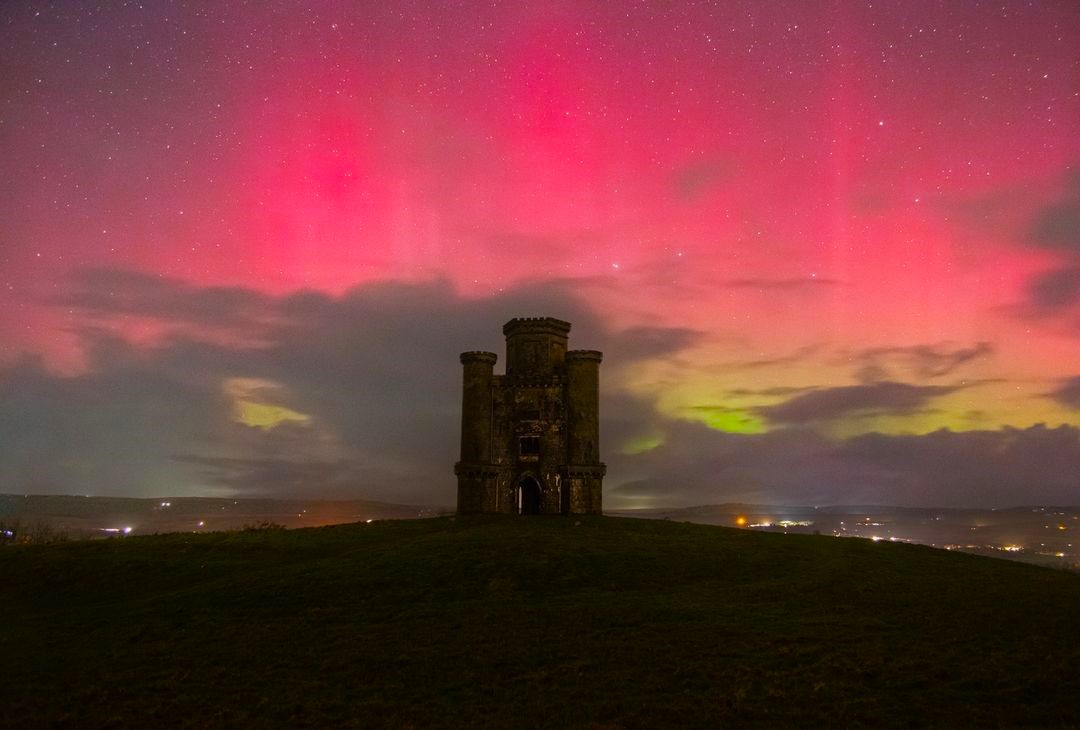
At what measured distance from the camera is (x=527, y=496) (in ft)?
156

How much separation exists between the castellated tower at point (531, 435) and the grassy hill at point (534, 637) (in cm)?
1431

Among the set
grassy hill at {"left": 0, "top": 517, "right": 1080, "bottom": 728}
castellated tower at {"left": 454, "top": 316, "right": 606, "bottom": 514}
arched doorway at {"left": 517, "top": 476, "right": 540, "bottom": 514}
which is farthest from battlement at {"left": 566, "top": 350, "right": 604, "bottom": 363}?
grassy hill at {"left": 0, "top": 517, "right": 1080, "bottom": 728}

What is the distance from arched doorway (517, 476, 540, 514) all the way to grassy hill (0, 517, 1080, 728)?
49.7 ft

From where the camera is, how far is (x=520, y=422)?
156 ft

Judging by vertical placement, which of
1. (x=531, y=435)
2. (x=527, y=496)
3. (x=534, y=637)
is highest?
(x=531, y=435)

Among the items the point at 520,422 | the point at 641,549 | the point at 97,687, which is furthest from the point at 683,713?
the point at 520,422

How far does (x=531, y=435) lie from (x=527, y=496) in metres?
4.29

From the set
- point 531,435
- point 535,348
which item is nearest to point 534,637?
point 531,435

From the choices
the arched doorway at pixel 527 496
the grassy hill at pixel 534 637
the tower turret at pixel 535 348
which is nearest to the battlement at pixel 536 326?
the tower turret at pixel 535 348

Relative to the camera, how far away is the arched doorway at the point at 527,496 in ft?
155

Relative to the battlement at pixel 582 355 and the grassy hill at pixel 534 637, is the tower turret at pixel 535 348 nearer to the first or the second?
the battlement at pixel 582 355

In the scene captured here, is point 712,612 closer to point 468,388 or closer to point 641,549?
point 641,549

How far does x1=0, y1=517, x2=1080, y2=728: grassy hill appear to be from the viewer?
12531 millimetres

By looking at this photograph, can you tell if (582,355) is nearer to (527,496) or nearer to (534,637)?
(527,496)
